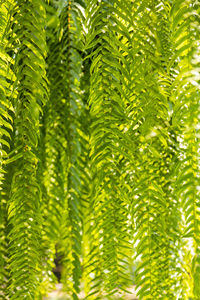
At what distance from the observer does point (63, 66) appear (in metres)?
0.61

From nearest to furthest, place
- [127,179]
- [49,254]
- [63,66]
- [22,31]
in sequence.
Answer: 1. [22,31]
2. [127,179]
3. [63,66]
4. [49,254]

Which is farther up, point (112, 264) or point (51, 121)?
point (51, 121)

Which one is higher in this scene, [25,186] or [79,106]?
[79,106]

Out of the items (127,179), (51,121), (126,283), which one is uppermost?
(51,121)

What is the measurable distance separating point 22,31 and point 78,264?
383mm

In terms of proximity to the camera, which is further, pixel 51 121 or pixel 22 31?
pixel 51 121

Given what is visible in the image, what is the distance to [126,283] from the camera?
45 cm

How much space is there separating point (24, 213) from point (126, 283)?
0.53ft

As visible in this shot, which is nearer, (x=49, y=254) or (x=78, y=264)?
(x=78, y=264)

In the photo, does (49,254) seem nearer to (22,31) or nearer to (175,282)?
(175,282)

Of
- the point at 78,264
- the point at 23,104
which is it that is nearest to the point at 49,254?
the point at 78,264

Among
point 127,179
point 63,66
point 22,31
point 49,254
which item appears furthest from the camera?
point 49,254

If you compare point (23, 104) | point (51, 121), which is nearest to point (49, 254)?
point (51, 121)

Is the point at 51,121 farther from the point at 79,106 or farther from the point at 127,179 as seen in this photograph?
the point at 127,179
